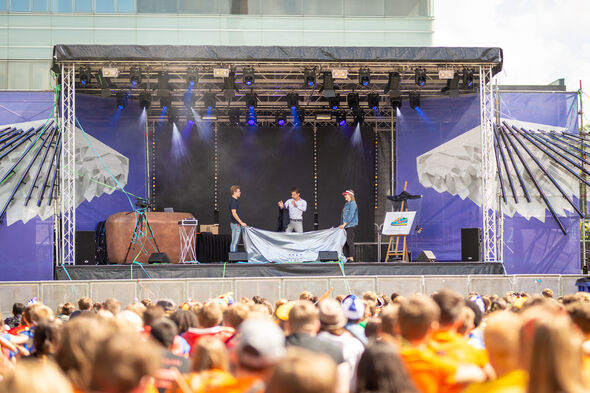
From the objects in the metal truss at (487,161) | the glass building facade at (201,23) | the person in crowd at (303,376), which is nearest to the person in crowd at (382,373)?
the person in crowd at (303,376)

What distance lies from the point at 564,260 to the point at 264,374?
52.3ft

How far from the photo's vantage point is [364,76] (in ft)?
53.4

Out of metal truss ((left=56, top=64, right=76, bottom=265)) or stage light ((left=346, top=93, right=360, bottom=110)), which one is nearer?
metal truss ((left=56, top=64, right=76, bottom=265))

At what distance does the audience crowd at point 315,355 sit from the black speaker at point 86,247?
444 inches

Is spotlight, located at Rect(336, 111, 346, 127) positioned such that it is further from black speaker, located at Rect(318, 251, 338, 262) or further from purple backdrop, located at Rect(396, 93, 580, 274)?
black speaker, located at Rect(318, 251, 338, 262)

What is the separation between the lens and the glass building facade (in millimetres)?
26109

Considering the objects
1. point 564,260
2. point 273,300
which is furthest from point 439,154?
point 273,300

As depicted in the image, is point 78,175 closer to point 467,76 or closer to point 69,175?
point 69,175

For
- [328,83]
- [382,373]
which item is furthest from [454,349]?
[328,83]

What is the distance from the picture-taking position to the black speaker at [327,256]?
51.3 ft

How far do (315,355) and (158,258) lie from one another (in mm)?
13808

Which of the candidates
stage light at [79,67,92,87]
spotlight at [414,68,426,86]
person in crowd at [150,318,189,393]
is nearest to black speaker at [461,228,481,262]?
spotlight at [414,68,426,86]

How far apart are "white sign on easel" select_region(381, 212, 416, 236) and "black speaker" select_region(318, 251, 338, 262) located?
1.99 meters

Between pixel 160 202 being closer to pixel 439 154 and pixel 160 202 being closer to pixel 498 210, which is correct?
pixel 439 154
